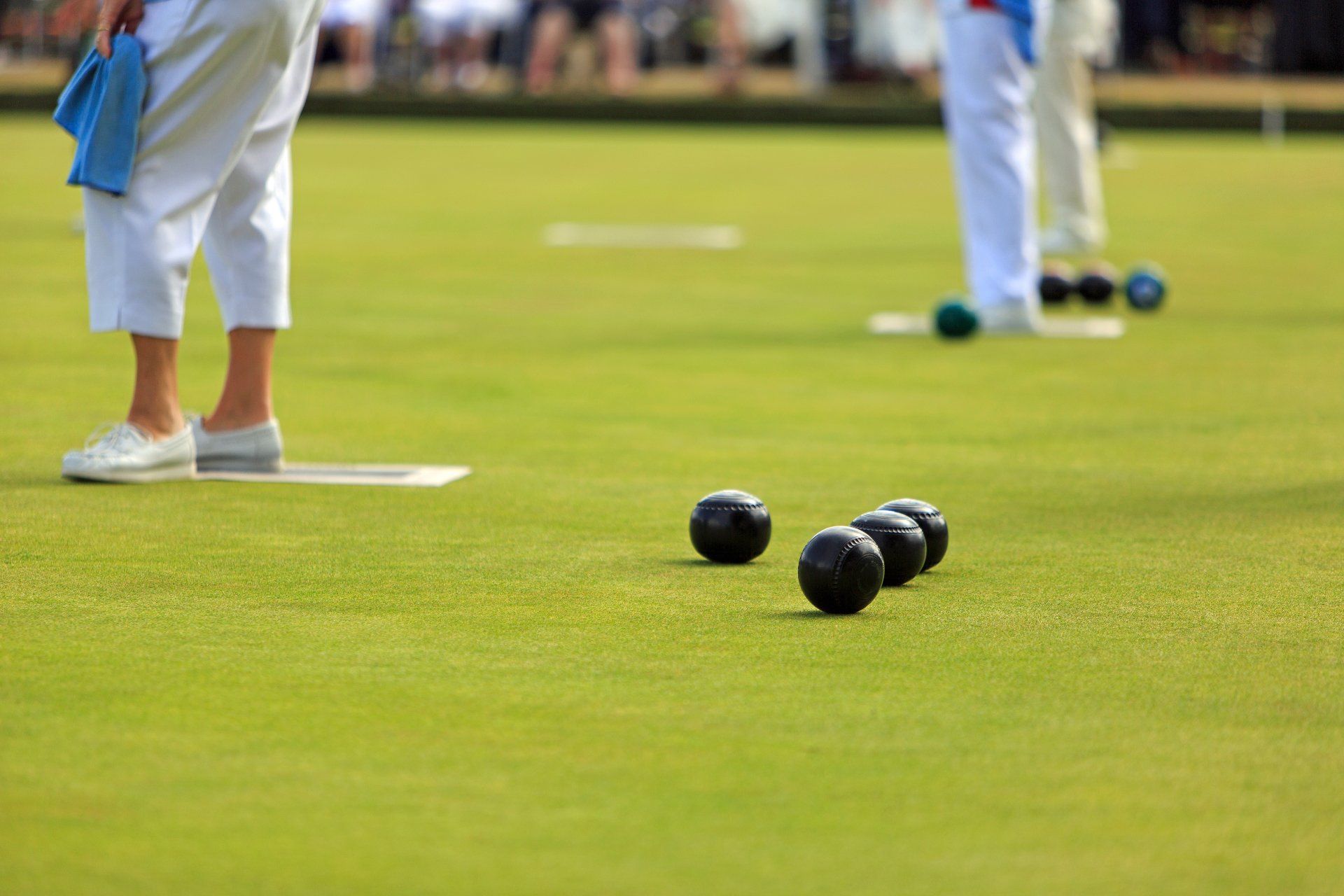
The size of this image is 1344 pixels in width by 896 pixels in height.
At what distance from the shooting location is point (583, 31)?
1961 cm

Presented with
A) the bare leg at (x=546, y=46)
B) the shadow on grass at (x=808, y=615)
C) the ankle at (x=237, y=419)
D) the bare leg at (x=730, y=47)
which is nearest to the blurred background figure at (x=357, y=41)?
the bare leg at (x=546, y=46)

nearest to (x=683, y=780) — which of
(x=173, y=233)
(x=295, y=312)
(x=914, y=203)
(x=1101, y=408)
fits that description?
(x=173, y=233)

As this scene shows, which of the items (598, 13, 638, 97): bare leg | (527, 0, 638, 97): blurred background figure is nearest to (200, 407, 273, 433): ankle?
(527, 0, 638, 97): blurred background figure

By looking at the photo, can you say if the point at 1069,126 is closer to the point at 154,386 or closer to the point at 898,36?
the point at 154,386

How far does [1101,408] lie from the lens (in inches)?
200

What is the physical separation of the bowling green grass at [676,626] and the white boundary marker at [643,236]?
240 cm

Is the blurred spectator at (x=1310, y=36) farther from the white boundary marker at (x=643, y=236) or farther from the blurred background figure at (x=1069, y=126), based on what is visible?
the blurred background figure at (x=1069, y=126)

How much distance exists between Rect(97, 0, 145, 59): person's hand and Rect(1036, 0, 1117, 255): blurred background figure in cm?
536

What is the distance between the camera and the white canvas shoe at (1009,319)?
6.50 m

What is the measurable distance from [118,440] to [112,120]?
62 cm

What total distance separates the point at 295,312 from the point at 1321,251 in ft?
15.7

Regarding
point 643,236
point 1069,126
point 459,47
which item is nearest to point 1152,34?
point 459,47

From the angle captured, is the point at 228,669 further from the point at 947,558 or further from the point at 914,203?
the point at 914,203

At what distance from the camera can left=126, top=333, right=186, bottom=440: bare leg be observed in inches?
154
